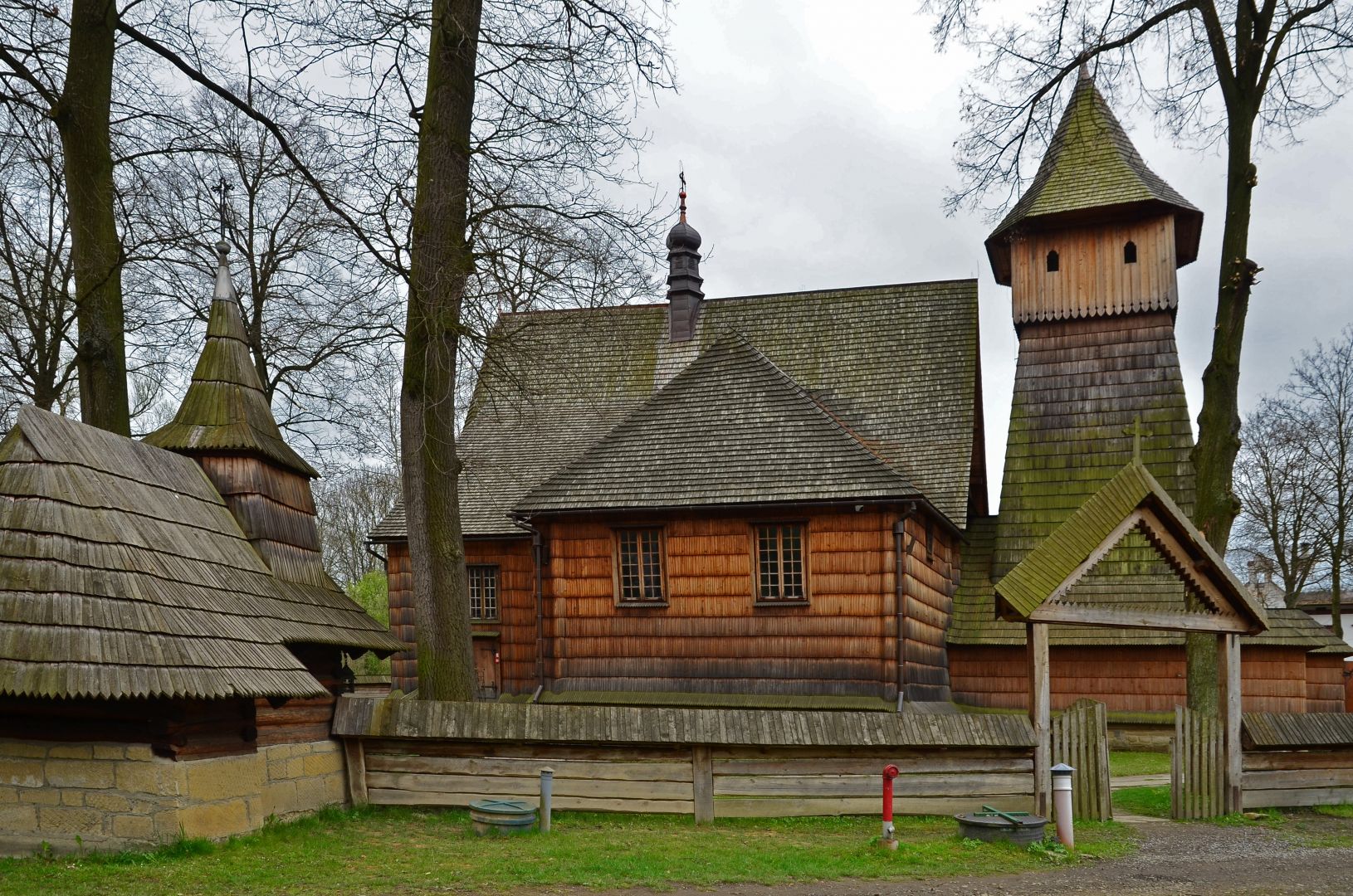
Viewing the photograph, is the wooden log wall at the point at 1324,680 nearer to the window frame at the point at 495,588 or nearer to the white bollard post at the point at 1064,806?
the white bollard post at the point at 1064,806

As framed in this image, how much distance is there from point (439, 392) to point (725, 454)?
25.2 feet

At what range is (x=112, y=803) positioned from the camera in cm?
941

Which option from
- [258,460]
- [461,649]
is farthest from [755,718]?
[258,460]

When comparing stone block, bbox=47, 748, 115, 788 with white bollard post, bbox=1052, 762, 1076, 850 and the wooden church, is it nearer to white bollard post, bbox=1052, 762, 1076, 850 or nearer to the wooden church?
the wooden church

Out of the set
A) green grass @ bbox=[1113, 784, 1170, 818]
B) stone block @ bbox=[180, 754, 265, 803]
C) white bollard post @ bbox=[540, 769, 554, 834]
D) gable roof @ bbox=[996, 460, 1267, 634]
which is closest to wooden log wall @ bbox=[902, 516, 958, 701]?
green grass @ bbox=[1113, 784, 1170, 818]

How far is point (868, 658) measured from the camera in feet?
61.7

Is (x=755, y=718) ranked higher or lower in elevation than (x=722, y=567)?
lower

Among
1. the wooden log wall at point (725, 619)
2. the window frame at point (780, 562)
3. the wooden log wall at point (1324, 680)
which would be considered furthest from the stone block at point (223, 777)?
the wooden log wall at point (1324, 680)

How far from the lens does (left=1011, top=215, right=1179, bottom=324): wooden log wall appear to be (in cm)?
2272

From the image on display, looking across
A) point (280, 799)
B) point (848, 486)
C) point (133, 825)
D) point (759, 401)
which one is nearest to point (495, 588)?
point (759, 401)

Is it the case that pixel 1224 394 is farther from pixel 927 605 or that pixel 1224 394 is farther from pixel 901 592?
pixel 927 605

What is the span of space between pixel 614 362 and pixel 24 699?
1701 centimetres

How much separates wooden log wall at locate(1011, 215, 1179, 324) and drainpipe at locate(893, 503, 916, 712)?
7286 millimetres

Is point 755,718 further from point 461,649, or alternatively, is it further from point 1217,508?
point 1217,508
